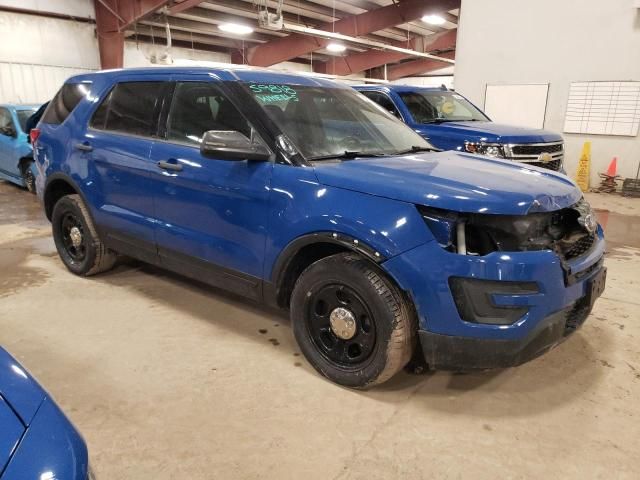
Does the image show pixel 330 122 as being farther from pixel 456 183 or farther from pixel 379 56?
pixel 379 56

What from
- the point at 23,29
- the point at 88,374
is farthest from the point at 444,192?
the point at 23,29

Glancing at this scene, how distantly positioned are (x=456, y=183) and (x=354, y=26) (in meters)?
13.4

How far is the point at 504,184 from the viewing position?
2260mm

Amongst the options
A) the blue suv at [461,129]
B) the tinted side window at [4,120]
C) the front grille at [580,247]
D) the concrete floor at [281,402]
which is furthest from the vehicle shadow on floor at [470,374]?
the tinted side window at [4,120]

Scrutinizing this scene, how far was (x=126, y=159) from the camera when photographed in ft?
10.9

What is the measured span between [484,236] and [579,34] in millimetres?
8471

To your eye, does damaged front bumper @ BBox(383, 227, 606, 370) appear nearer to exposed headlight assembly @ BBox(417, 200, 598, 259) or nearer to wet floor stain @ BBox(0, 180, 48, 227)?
exposed headlight assembly @ BBox(417, 200, 598, 259)

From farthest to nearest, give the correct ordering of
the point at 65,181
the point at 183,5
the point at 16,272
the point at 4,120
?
the point at 183,5 < the point at 4,120 < the point at 16,272 < the point at 65,181

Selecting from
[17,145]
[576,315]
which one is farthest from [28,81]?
[576,315]

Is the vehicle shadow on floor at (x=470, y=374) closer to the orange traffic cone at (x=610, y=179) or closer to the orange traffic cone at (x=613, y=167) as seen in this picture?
the orange traffic cone at (x=610, y=179)

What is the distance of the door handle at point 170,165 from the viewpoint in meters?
2.98

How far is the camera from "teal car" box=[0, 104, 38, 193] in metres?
7.34

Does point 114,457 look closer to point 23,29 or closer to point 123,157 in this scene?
point 123,157

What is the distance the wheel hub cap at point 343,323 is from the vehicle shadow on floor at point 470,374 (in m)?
0.33
